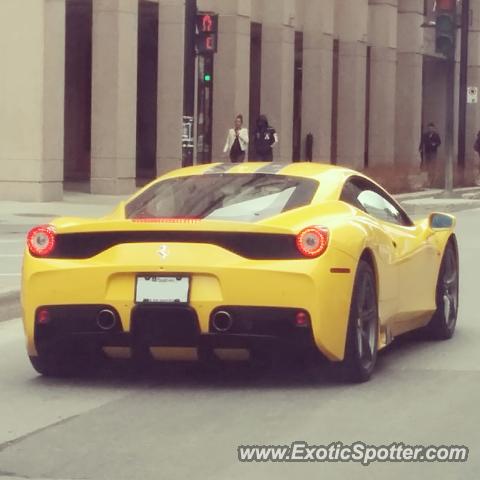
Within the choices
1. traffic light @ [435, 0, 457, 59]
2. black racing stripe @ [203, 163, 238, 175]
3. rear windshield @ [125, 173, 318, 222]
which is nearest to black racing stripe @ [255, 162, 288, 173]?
rear windshield @ [125, 173, 318, 222]

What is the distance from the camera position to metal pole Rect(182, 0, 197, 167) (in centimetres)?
2506

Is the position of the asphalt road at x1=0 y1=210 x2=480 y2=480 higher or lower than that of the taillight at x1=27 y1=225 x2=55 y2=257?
lower

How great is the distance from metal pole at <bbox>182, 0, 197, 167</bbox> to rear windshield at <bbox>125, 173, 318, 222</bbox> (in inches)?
579

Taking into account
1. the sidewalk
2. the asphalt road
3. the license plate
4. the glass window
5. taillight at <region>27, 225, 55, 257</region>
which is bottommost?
the sidewalk

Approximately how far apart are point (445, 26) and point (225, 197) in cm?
2498

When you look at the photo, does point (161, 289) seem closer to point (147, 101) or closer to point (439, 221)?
point (439, 221)

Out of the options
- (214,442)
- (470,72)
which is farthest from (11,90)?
(470,72)

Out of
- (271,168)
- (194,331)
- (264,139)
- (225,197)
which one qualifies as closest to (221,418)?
(194,331)

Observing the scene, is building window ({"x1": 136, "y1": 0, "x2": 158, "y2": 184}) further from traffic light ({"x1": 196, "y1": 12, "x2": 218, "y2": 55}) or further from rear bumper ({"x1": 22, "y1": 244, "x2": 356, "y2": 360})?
rear bumper ({"x1": 22, "y1": 244, "x2": 356, "y2": 360})

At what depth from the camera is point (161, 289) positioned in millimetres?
8984

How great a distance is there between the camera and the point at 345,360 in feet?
30.5

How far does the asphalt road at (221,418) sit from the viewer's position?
6984mm

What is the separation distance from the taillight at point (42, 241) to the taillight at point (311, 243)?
1429 millimetres

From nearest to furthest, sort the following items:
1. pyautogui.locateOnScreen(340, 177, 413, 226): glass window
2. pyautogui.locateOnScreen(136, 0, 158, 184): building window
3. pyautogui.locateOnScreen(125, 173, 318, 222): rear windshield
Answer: pyautogui.locateOnScreen(125, 173, 318, 222): rear windshield
pyautogui.locateOnScreen(340, 177, 413, 226): glass window
pyautogui.locateOnScreen(136, 0, 158, 184): building window
